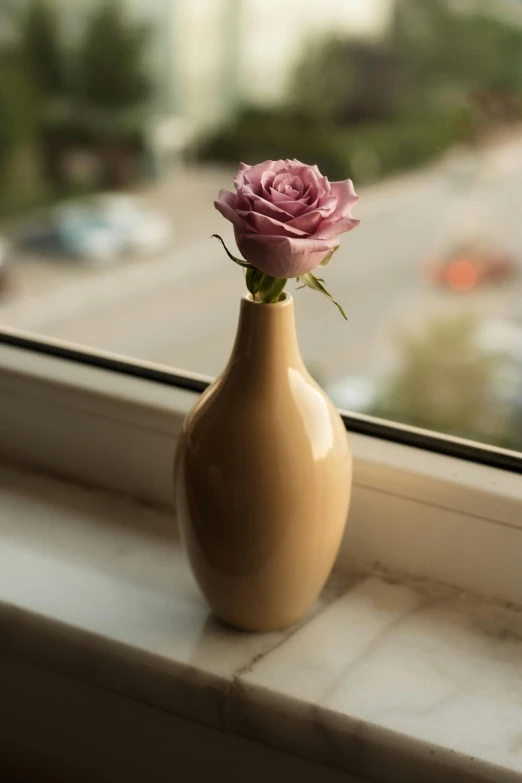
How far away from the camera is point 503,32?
3.12 feet

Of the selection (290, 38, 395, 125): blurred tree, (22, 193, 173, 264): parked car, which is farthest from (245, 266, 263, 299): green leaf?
(22, 193, 173, 264): parked car

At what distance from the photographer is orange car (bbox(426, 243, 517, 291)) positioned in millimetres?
1208

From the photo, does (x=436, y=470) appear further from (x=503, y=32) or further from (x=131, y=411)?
(x=503, y=32)

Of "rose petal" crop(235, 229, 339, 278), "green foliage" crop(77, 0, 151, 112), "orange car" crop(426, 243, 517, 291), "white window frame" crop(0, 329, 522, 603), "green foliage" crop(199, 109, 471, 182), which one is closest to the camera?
"rose petal" crop(235, 229, 339, 278)

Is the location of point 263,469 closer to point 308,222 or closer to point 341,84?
point 308,222

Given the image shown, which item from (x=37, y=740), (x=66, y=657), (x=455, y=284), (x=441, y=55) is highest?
(x=441, y=55)

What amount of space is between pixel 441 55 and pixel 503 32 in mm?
102

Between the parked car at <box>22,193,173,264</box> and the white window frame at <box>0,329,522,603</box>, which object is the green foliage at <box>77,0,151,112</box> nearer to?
the parked car at <box>22,193,173,264</box>

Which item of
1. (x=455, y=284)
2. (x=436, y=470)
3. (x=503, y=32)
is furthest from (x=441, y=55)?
(x=436, y=470)

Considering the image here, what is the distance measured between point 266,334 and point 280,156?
515 mm

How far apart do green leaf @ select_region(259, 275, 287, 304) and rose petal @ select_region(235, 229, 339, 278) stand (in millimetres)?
37

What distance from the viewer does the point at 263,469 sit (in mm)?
659

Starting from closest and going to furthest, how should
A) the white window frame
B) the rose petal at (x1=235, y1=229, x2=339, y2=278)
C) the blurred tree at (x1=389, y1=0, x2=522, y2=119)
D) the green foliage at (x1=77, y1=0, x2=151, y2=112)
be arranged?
the rose petal at (x1=235, y1=229, x2=339, y2=278) → the white window frame → the blurred tree at (x1=389, y1=0, x2=522, y2=119) → the green foliage at (x1=77, y1=0, x2=151, y2=112)

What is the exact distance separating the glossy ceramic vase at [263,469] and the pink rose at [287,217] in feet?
0.19
